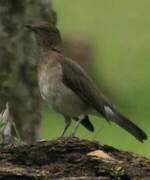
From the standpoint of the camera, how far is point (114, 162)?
359 inches

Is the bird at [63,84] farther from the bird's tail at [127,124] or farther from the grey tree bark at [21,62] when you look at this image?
the grey tree bark at [21,62]

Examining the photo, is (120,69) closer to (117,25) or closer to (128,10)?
(117,25)

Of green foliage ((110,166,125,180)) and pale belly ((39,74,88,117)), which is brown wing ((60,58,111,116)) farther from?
green foliage ((110,166,125,180))

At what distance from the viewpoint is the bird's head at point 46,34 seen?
37.4 feet

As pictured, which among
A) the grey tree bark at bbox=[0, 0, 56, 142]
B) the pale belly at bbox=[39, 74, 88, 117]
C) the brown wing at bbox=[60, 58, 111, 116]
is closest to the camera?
the pale belly at bbox=[39, 74, 88, 117]

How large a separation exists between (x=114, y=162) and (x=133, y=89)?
12.8 m

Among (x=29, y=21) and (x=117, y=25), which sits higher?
(x=29, y=21)

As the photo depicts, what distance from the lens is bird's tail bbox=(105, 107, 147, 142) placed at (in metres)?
11.7

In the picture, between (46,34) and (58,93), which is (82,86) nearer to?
(58,93)

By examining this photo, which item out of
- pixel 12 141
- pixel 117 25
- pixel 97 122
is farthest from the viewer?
pixel 117 25

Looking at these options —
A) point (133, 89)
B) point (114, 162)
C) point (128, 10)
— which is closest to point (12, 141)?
point (114, 162)

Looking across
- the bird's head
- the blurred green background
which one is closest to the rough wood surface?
the bird's head

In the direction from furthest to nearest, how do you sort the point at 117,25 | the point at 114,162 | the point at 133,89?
1. the point at 117,25
2. the point at 133,89
3. the point at 114,162

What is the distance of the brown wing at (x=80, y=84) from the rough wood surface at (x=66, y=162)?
1.95m
